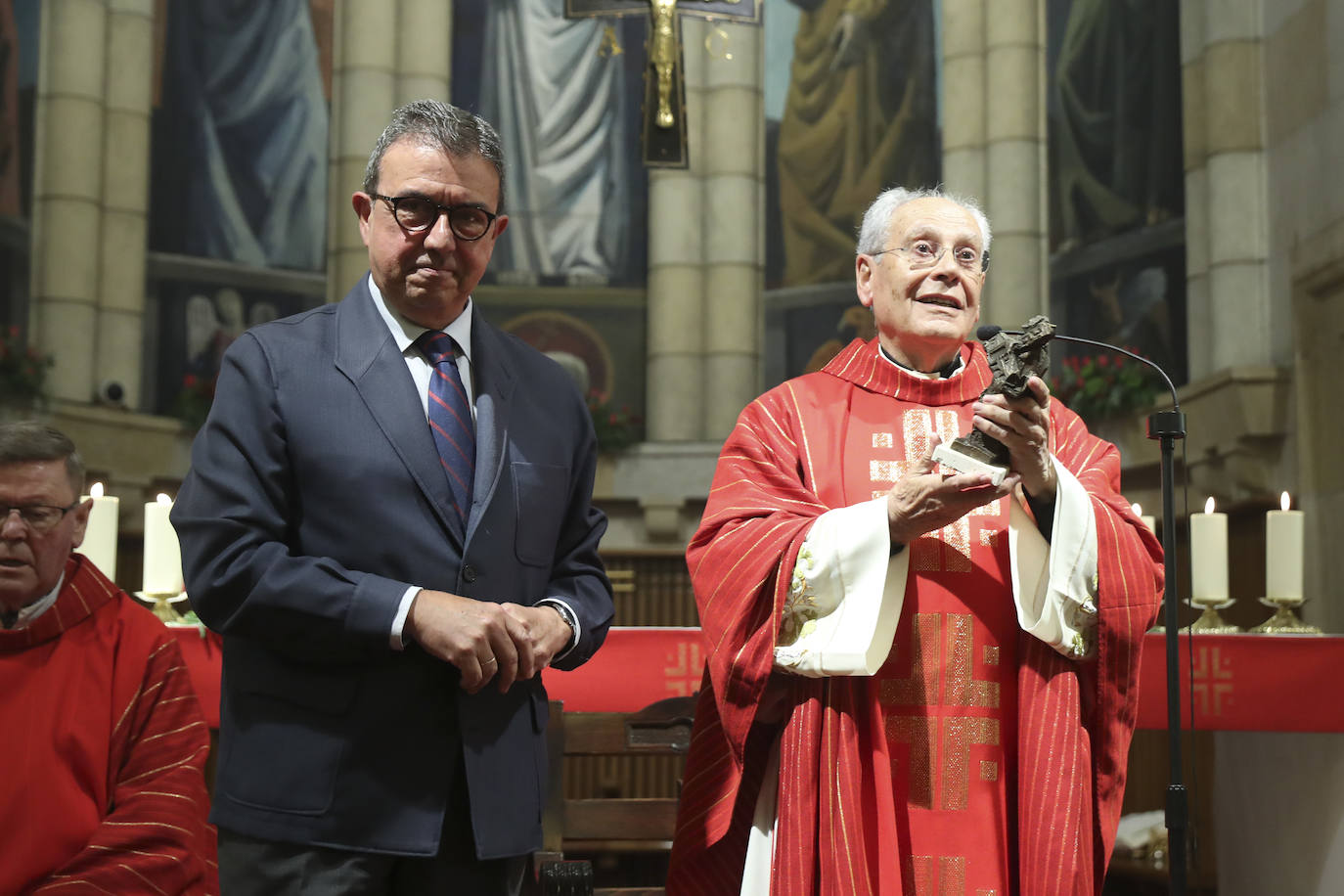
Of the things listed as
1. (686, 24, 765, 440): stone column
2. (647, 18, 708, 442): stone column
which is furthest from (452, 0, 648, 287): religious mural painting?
(686, 24, 765, 440): stone column

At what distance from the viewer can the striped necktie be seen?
88.4 inches

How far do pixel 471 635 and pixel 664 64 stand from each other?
5.50 m

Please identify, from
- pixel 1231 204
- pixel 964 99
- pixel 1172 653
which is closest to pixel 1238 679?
pixel 1172 653

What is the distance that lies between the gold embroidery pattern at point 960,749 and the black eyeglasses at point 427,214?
1.28 metres

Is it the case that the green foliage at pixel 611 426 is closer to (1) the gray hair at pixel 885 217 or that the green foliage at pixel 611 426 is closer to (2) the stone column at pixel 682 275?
(2) the stone column at pixel 682 275

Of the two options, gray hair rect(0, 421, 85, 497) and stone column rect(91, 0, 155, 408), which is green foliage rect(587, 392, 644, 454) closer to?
stone column rect(91, 0, 155, 408)

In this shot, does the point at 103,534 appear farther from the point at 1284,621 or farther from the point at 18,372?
the point at 1284,621

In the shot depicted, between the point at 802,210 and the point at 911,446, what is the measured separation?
6.74m

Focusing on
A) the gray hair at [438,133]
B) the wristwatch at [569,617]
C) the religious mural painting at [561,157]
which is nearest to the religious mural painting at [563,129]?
the religious mural painting at [561,157]

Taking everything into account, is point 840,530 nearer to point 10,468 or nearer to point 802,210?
point 10,468

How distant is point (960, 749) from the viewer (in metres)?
2.72

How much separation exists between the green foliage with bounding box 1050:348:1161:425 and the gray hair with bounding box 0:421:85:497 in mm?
5690

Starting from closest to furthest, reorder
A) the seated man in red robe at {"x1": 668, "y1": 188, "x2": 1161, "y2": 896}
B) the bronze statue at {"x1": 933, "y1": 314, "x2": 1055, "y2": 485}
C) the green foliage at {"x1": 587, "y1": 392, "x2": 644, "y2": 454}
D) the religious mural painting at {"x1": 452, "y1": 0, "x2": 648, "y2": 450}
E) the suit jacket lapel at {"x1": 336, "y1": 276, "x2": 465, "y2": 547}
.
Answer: the suit jacket lapel at {"x1": 336, "y1": 276, "x2": 465, "y2": 547} < the bronze statue at {"x1": 933, "y1": 314, "x2": 1055, "y2": 485} < the seated man in red robe at {"x1": 668, "y1": 188, "x2": 1161, "y2": 896} < the green foliage at {"x1": 587, "y1": 392, "x2": 644, "y2": 454} < the religious mural painting at {"x1": 452, "y1": 0, "x2": 648, "y2": 450}

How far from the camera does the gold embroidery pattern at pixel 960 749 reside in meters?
2.70
